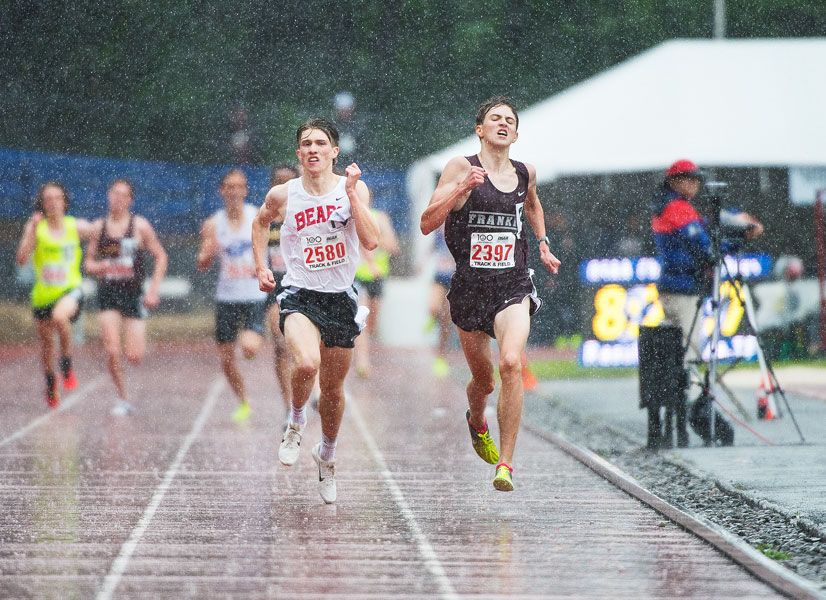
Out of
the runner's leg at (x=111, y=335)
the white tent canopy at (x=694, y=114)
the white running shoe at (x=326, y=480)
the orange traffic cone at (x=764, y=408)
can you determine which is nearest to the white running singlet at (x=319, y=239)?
→ the white running shoe at (x=326, y=480)

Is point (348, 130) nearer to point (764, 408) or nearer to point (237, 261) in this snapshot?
point (237, 261)

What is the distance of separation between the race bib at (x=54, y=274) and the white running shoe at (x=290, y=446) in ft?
20.3

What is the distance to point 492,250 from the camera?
811cm

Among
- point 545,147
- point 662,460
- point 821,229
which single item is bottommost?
point 662,460

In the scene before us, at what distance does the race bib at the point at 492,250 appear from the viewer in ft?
26.6

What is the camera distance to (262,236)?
27.1 feet

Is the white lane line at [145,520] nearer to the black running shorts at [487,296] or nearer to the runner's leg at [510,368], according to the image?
the runner's leg at [510,368]

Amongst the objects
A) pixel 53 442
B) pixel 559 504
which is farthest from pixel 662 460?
pixel 53 442

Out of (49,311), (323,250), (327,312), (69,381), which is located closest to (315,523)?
(327,312)

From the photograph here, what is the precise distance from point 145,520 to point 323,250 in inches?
65.3

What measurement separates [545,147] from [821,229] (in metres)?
3.82

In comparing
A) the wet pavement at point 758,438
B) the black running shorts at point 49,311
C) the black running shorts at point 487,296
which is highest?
the black running shorts at point 487,296

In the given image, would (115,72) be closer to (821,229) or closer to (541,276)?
(541,276)

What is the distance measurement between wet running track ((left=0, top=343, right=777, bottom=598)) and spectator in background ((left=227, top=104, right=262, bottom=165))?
18.0 m
